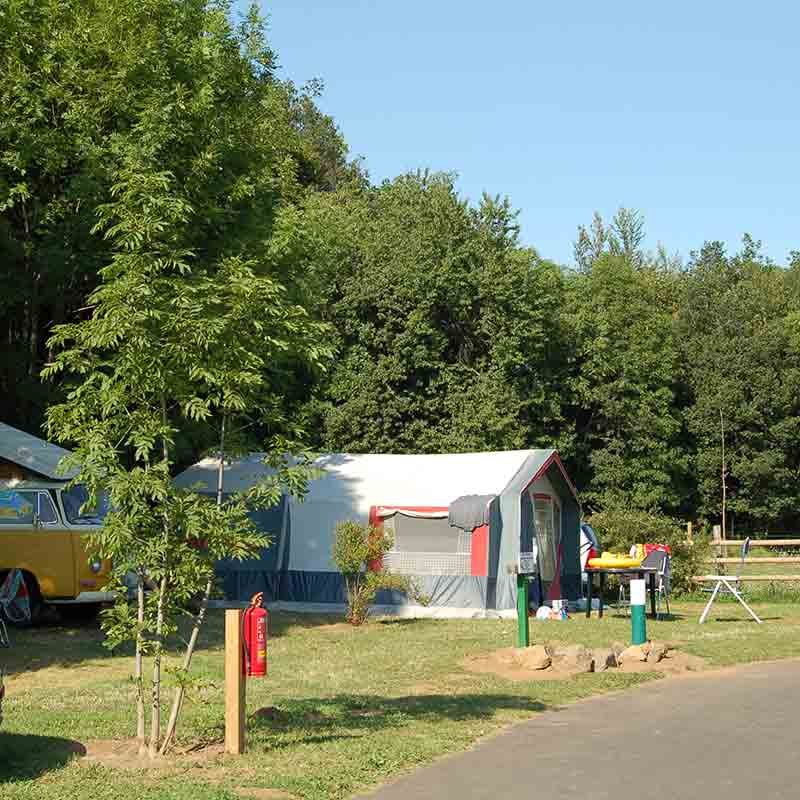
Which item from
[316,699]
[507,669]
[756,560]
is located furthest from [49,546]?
[756,560]

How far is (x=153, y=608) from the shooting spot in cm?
888

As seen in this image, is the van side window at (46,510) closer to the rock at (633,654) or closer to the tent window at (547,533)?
the tent window at (547,533)

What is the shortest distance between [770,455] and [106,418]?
37.4m

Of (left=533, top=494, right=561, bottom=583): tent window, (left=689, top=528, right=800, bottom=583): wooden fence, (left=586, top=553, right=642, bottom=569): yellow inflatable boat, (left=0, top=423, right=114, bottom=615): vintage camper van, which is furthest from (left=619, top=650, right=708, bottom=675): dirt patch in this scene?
(left=0, top=423, right=114, bottom=615): vintage camper van

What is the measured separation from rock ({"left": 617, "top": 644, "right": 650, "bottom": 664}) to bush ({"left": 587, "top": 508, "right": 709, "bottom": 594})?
33.0 feet

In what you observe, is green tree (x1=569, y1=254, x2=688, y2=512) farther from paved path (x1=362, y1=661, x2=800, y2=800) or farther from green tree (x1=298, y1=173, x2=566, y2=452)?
paved path (x1=362, y1=661, x2=800, y2=800)

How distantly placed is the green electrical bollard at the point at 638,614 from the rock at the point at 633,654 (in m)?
0.59

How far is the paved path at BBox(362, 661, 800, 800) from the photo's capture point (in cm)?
781

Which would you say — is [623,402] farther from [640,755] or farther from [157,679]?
[157,679]

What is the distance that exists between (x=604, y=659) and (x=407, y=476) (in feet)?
29.5

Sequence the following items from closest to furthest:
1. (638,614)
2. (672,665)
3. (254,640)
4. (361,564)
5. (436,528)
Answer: (254,640) < (672,665) < (638,614) < (361,564) < (436,528)

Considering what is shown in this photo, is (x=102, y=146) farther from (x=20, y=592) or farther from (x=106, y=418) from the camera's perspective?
(x=106, y=418)

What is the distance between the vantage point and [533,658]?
536 inches

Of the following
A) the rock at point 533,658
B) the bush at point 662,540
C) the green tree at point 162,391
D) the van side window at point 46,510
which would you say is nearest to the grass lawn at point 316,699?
the rock at point 533,658
